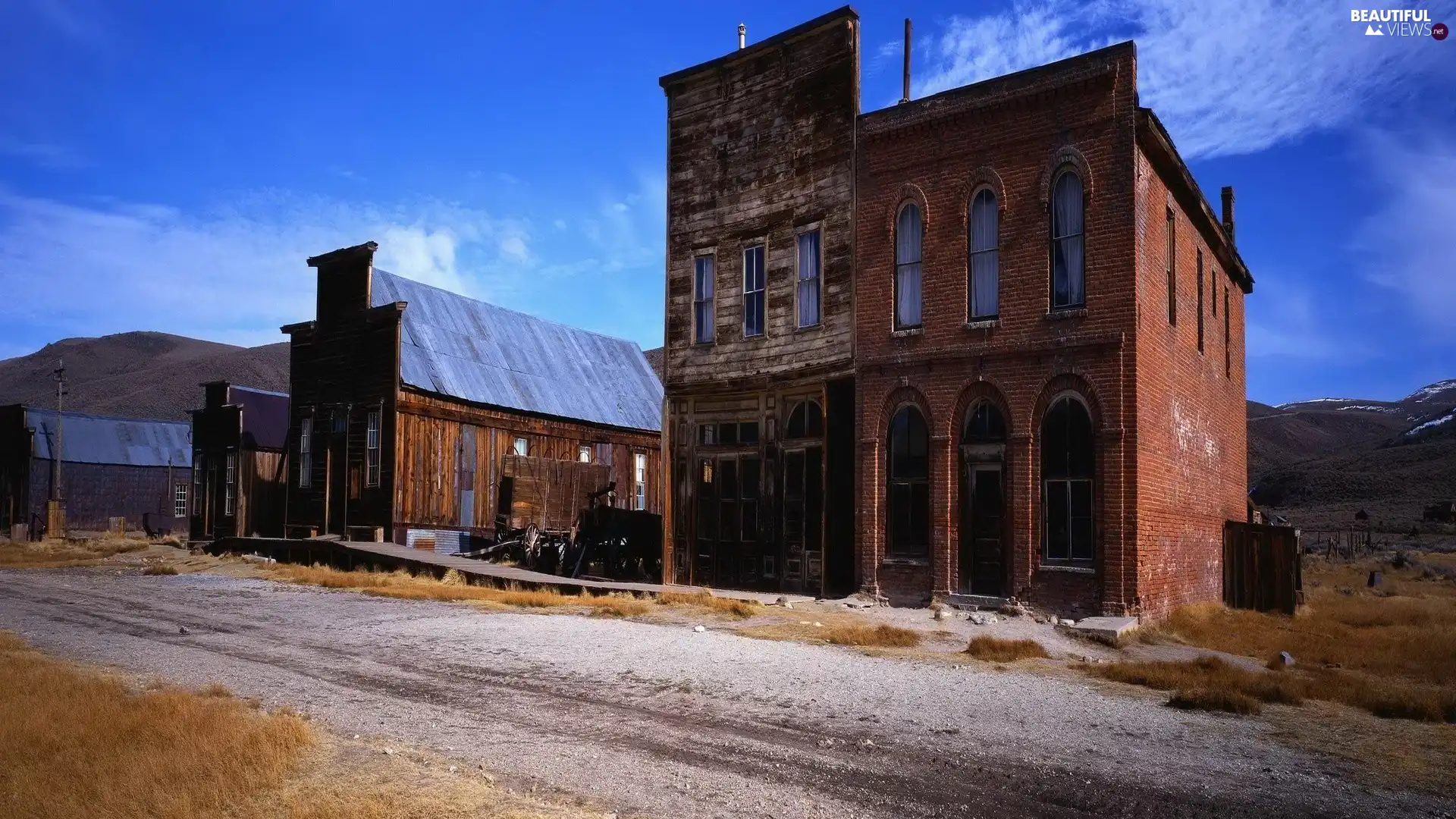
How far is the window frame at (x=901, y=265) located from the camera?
1852cm

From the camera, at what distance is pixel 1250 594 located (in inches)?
839

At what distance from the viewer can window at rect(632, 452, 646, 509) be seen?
37.9m

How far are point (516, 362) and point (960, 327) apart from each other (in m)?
20.2

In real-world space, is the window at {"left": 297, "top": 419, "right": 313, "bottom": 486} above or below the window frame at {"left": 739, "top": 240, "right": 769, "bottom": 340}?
below

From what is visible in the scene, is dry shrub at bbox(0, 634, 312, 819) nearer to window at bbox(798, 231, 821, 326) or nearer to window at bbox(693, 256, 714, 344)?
window at bbox(798, 231, 821, 326)

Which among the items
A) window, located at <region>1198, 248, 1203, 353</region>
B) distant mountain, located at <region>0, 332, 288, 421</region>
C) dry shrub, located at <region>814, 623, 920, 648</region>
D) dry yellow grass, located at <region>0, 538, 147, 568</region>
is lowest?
dry yellow grass, located at <region>0, 538, 147, 568</region>

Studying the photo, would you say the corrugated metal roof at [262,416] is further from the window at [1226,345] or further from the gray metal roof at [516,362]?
the window at [1226,345]

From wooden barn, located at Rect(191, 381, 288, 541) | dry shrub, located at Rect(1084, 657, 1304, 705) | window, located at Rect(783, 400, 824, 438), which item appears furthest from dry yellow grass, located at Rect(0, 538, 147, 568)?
dry shrub, located at Rect(1084, 657, 1304, 705)

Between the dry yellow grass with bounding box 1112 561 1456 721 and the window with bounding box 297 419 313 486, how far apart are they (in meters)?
25.6

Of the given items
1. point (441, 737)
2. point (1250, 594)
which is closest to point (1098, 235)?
point (1250, 594)

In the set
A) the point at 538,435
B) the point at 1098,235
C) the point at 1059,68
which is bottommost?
the point at 538,435

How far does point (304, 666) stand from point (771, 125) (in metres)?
14.5

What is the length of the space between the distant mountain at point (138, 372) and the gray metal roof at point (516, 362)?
329 ft

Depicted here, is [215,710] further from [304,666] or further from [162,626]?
[162,626]
